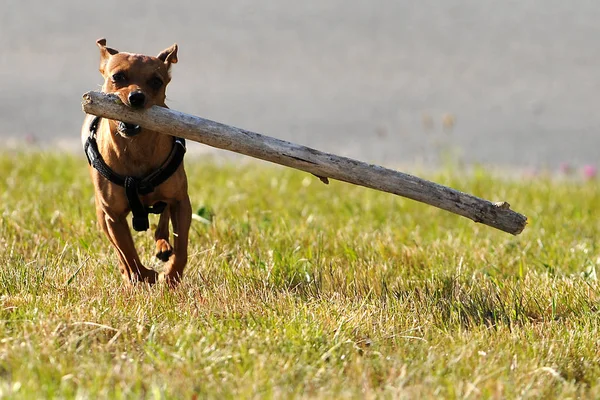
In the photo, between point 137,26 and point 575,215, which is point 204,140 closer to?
point 575,215

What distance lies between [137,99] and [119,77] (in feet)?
1.08

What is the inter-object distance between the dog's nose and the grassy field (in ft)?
2.74

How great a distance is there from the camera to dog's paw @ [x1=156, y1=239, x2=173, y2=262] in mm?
5004

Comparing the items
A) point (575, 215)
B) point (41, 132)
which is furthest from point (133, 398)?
point (41, 132)

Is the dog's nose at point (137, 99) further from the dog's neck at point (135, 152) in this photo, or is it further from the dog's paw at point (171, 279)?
the dog's paw at point (171, 279)

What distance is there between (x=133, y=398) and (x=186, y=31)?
909 centimetres

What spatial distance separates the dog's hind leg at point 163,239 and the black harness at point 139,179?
292 mm

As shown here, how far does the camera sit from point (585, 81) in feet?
36.7

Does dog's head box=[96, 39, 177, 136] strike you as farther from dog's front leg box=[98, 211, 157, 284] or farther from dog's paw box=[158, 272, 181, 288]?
dog's paw box=[158, 272, 181, 288]

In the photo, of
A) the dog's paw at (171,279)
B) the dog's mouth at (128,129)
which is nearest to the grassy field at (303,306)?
the dog's paw at (171,279)

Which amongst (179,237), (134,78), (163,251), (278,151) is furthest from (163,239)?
(278,151)

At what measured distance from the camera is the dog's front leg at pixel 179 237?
4.85m

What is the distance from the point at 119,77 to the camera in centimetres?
456

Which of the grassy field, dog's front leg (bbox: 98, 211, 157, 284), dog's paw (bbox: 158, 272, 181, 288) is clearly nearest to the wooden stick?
the grassy field
